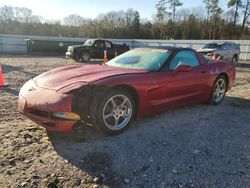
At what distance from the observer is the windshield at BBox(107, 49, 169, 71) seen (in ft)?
15.3

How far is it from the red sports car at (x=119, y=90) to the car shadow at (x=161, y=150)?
255 mm

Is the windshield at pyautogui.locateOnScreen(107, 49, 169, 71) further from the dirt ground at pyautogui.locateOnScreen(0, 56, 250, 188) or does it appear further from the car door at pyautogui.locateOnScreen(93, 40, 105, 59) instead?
the car door at pyautogui.locateOnScreen(93, 40, 105, 59)

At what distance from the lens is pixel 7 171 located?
114 inches

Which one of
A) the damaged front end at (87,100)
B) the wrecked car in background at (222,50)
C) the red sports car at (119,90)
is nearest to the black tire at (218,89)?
the red sports car at (119,90)

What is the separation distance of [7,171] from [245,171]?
269 cm

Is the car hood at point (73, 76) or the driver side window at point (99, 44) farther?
the driver side window at point (99, 44)

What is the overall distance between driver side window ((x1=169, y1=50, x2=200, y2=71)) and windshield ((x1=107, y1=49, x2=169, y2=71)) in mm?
185

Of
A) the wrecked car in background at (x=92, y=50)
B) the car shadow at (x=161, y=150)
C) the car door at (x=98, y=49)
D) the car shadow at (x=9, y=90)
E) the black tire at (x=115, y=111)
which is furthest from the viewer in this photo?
the car door at (x=98, y=49)

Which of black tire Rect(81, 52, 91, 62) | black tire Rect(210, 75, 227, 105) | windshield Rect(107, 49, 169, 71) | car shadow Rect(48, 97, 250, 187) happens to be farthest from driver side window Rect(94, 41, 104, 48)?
car shadow Rect(48, 97, 250, 187)

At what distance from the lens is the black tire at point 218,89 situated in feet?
19.3

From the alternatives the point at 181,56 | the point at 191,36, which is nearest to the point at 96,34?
the point at 191,36

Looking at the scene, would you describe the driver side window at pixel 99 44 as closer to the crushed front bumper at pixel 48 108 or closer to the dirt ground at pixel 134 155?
the dirt ground at pixel 134 155

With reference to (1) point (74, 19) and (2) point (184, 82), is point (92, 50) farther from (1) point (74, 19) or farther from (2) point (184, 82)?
(1) point (74, 19)

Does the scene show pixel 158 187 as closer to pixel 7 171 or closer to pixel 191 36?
pixel 7 171
